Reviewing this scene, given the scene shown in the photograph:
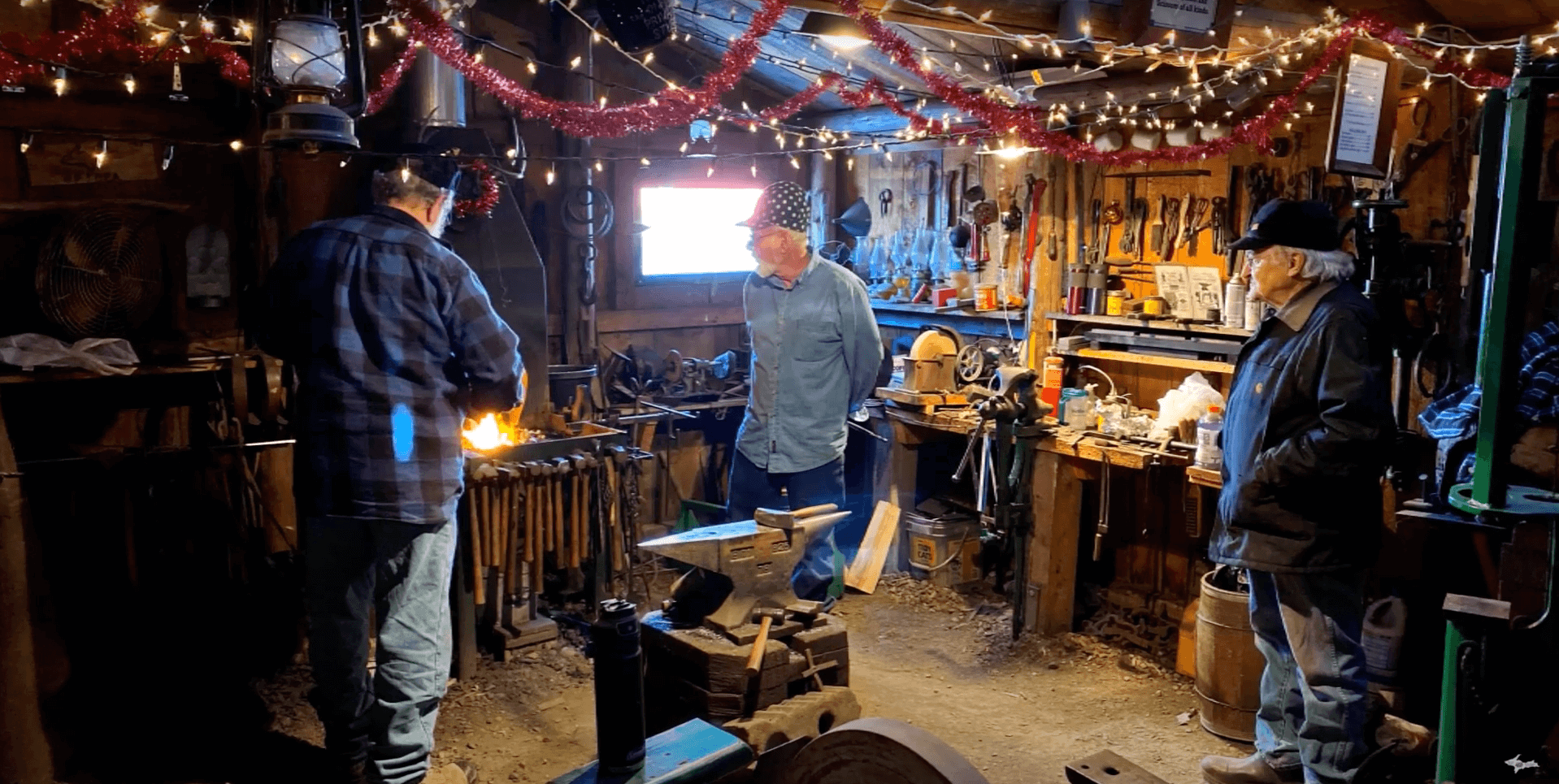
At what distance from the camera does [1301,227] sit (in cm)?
343

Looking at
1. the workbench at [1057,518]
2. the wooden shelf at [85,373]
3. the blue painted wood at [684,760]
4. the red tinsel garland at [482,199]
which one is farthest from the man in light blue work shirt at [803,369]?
the wooden shelf at [85,373]

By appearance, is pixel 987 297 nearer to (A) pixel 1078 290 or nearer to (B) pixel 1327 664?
(A) pixel 1078 290

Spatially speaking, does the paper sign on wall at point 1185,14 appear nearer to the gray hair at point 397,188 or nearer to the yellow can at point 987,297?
the yellow can at point 987,297

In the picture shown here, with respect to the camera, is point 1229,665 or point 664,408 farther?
Result: point 664,408

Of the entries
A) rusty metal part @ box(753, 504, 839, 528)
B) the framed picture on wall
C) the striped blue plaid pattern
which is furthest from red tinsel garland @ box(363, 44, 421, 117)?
the framed picture on wall

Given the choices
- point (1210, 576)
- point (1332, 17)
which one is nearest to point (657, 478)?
point (1210, 576)

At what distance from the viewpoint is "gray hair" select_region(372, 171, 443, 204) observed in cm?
334

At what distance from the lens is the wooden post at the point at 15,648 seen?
3.24 m

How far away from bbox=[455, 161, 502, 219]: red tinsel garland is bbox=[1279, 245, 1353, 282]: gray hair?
3.37 m

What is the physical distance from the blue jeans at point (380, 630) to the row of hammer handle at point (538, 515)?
1121mm

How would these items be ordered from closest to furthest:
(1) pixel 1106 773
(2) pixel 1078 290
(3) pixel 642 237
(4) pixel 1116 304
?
(1) pixel 1106 773, (4) pixel 1116 304, (2) pixel 1078 290, (3) pixel 642 237

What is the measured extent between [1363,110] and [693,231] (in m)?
3.92

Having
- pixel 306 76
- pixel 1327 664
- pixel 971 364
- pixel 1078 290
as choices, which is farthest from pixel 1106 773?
pixel 971 364

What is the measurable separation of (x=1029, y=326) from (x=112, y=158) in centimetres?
425
